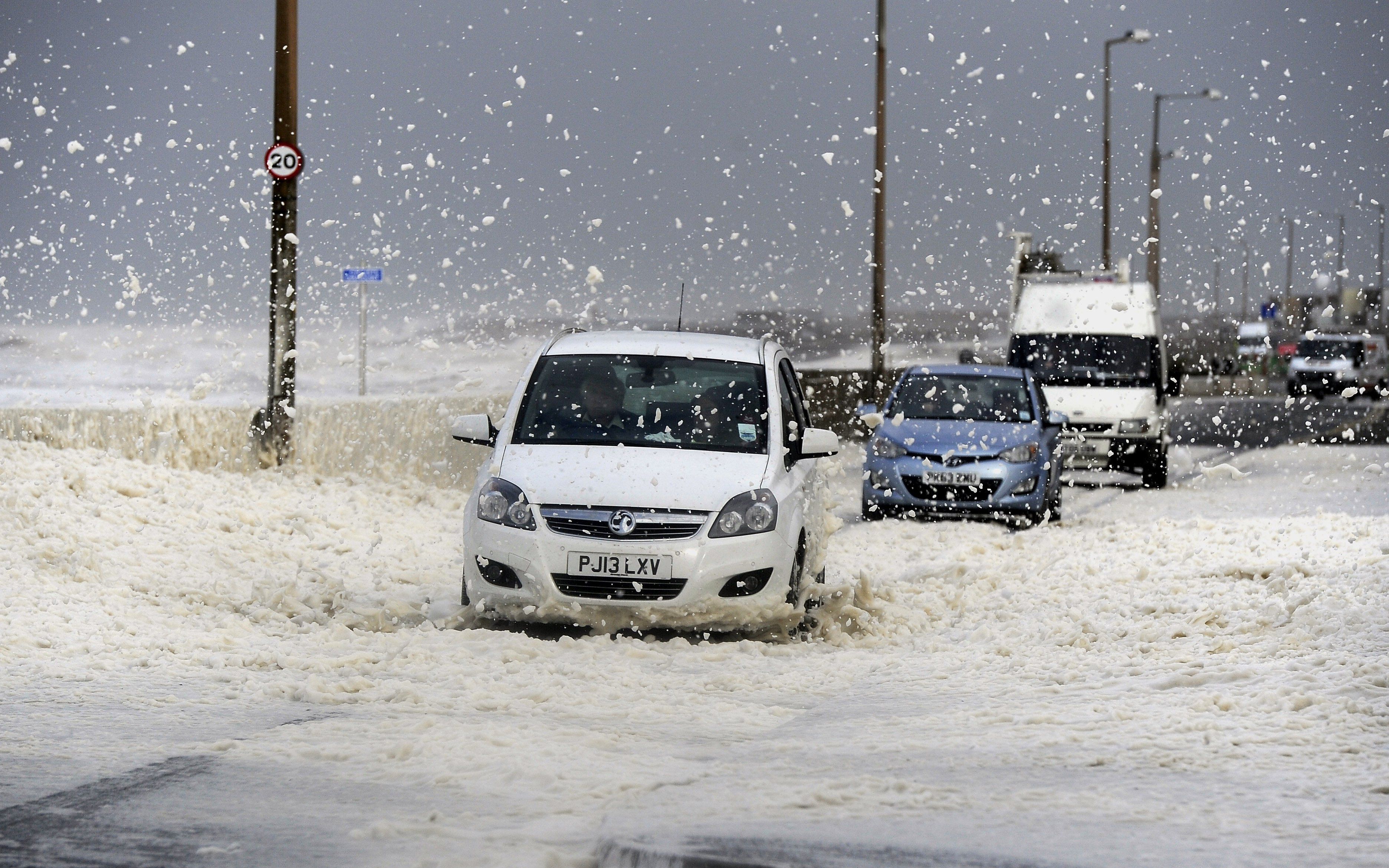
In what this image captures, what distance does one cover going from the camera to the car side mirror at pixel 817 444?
937 centimetres

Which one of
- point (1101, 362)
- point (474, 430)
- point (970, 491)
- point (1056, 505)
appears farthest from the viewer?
point (1101, 362)

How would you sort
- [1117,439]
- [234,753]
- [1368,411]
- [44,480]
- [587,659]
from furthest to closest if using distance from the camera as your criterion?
[1368,411]
[1117,439]
[44,480]
[587,659]
[234,753]

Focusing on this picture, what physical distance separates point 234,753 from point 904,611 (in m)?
5.00

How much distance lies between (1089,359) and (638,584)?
14472 mm

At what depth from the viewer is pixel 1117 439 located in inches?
819

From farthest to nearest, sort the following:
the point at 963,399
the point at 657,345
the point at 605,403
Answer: the point at 963,399 → the point at 657,345 → the point at 605,403

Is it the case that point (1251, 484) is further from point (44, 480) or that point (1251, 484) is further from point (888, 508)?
point (44, 480)

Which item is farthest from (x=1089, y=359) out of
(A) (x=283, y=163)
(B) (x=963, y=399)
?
(A) (x=283, y=163)

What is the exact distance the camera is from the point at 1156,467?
20.8 meters

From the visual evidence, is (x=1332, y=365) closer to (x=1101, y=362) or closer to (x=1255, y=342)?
(x=1101, y=362)

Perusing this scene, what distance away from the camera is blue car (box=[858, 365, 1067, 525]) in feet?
51.1

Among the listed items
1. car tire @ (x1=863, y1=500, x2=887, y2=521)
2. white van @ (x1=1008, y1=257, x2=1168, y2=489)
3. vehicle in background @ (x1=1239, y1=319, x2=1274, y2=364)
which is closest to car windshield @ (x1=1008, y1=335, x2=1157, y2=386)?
white van @ (x1=1008, y1=257, x2=1168, y2=489)

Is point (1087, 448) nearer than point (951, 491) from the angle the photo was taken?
No

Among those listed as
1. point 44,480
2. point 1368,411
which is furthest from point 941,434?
point 1368,411
